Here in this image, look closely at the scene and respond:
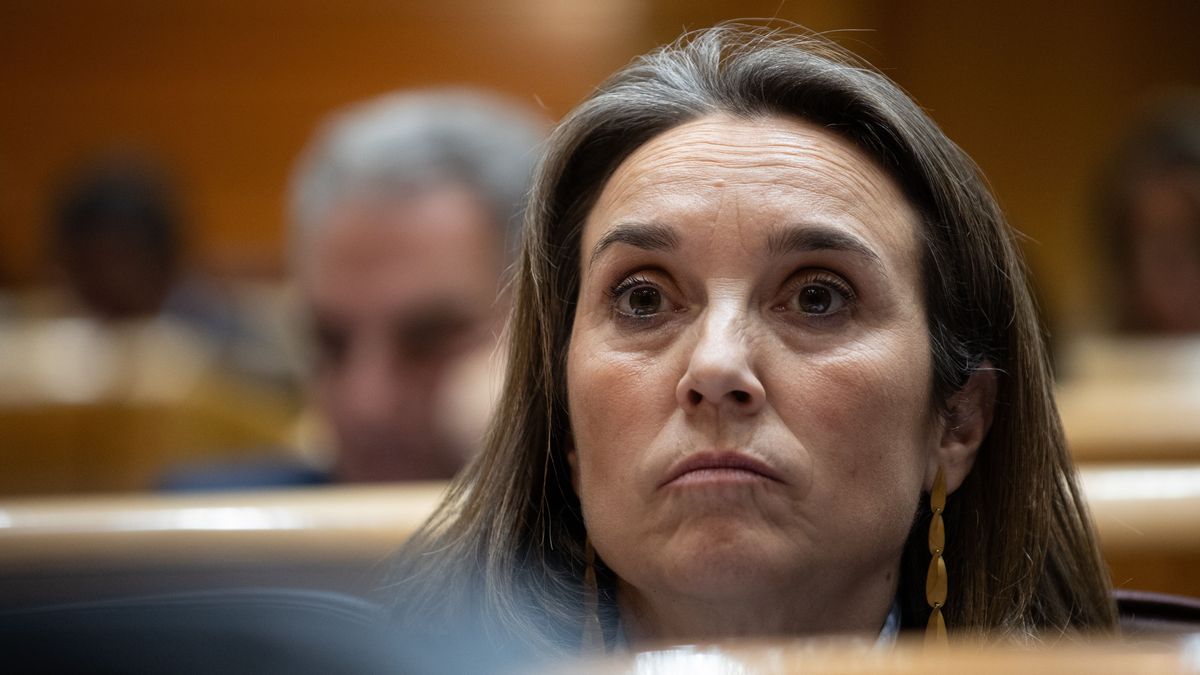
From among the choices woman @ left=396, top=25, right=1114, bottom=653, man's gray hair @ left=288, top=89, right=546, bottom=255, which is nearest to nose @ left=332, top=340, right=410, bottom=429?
man's gray hair @ left=288, top=89, right=546, bottom=255

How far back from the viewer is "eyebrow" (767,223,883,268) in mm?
1042

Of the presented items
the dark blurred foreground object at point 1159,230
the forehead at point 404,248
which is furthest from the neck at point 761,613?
the dark blurred foreground object at point 1159,230

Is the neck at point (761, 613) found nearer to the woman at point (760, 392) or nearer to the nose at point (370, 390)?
the woman at point (760, 392)

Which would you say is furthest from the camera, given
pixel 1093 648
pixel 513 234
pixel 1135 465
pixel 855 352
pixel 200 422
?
pixel 200 422

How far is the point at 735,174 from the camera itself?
1.08m

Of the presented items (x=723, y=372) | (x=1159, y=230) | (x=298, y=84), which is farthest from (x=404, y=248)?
(x=298, y=84)

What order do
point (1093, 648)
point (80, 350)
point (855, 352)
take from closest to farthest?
point (1093, 648) < point (855, 352) < point (80, 350)

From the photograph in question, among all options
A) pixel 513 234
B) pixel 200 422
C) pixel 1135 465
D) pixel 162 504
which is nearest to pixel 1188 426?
pixel 1135 465

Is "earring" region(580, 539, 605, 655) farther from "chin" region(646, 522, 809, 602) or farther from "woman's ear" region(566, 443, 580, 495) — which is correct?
"chin" region(646, 522, 809, 602)

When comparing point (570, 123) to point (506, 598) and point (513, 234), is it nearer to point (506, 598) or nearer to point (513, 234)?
point (506, 598)

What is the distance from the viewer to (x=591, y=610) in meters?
1.13

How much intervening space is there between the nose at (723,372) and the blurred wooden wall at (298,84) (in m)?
3.98

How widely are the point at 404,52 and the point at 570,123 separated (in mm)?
4516

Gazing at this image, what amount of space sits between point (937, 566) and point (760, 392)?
25 cm
